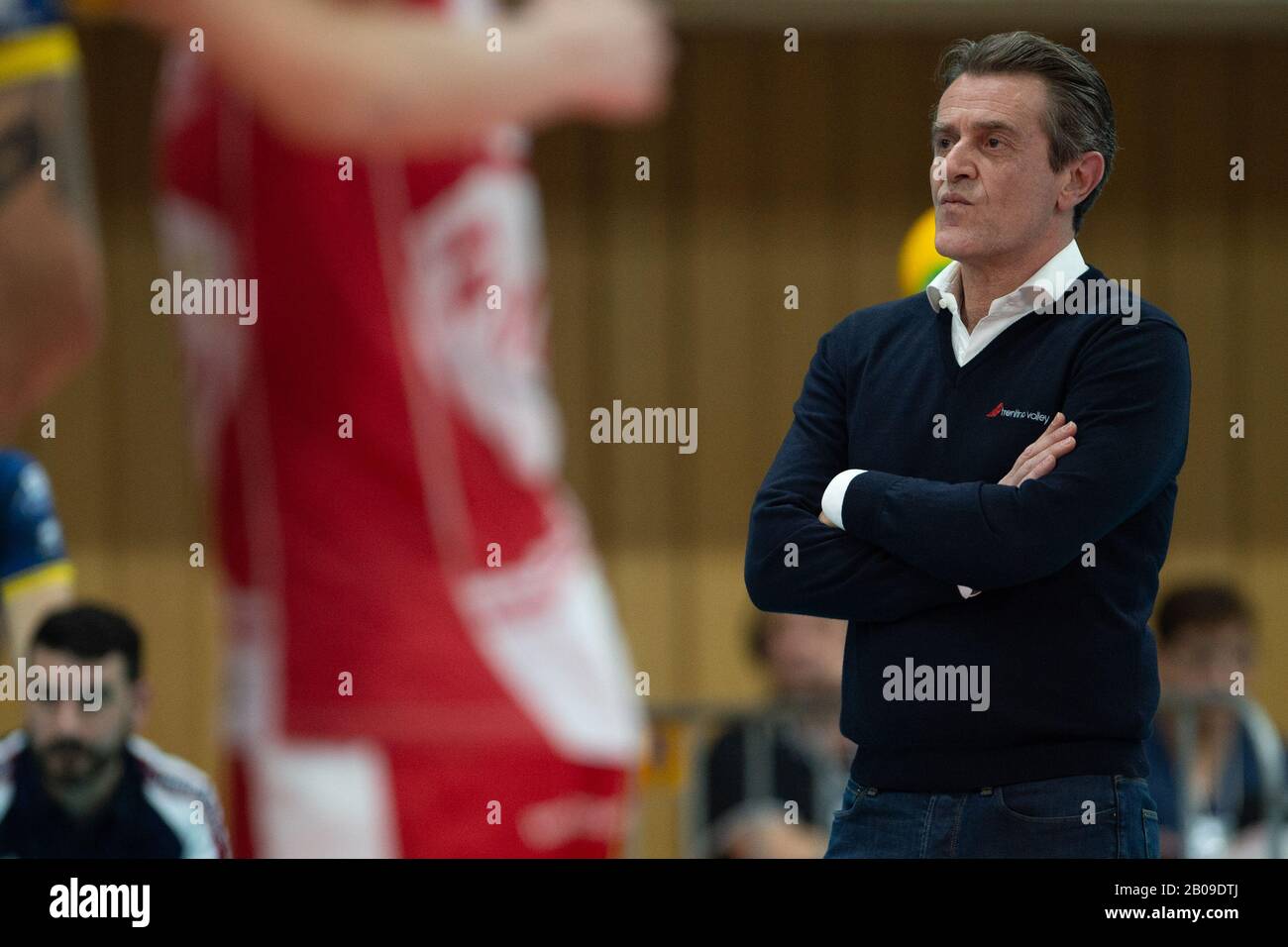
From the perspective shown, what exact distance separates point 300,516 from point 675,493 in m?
2.40

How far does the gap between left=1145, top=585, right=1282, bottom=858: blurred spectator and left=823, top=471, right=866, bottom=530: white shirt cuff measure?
1844mm

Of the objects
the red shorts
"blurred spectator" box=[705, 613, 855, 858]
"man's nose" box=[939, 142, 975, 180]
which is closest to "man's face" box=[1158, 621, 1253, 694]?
Result: "blurred spectator" box=[705, 613, 855, 858]

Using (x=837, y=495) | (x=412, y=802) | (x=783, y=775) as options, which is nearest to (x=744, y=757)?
(x=783, y=775)

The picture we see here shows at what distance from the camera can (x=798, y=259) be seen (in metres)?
5.70

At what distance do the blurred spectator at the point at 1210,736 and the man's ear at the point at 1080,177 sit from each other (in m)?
1.89

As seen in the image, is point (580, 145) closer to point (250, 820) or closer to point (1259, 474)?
point (1259, 474)

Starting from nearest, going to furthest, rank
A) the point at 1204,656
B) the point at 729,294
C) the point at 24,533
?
the point at 24,533, the point at 1204,656, the point at 729,294

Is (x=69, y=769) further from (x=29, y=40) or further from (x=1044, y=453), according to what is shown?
(x=1044, y=453)

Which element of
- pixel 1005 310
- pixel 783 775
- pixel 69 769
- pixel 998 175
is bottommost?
pixel 783 775

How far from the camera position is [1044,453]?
6.10ft

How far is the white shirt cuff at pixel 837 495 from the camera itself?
1967 millimetres

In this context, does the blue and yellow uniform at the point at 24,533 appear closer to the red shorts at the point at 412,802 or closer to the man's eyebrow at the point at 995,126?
the red shorts at the point at 412,802

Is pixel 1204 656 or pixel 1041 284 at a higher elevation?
pixel 1041 284

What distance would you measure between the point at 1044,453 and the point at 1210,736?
A: 2400 mm
